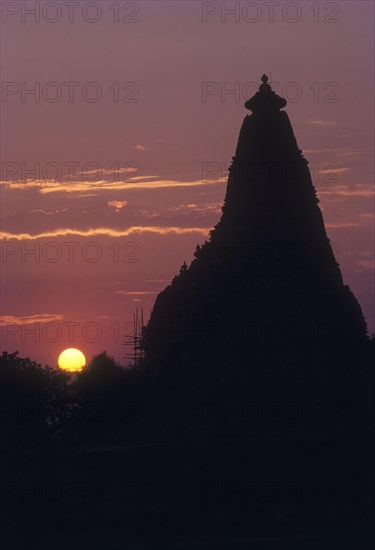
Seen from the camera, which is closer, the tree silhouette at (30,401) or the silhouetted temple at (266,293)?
the silhouetted temple at (266,293)

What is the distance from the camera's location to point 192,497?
132 ft

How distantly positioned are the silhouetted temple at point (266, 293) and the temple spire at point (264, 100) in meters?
0.04

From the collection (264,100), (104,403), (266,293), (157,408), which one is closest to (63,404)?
(104,403)

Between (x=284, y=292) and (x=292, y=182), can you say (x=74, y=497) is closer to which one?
(x=284, y=292)

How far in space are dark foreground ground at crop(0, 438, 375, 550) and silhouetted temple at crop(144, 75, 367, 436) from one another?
17.4 ft

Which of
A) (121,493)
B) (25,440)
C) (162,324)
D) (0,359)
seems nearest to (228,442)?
(121,493)

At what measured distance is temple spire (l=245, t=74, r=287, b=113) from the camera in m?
51.1

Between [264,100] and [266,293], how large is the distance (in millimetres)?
7597

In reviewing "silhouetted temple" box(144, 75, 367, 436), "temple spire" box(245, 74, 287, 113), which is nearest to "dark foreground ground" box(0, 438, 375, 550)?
"silhouetted temple" box(144, 75, 367, 436)

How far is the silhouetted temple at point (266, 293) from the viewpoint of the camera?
157 ft

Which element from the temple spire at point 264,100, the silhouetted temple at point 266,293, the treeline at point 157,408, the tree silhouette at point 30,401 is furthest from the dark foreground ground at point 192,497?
the temple spire at point 264,100

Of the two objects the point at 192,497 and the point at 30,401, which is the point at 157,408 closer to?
the point at 192,497

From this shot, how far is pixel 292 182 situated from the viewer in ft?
167

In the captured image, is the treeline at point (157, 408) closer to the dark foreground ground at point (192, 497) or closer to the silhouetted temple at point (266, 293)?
the silhouetted temple at point (266, 293)
